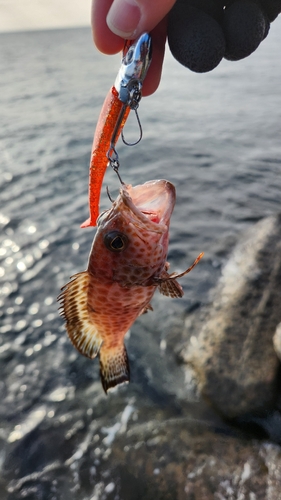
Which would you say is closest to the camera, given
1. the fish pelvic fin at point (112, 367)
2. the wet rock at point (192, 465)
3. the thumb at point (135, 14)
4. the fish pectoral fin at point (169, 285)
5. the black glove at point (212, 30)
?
the thumb at point (135, 14)

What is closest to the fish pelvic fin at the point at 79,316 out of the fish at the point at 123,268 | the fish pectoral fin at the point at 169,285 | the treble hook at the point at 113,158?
the fish at the point at 123,268

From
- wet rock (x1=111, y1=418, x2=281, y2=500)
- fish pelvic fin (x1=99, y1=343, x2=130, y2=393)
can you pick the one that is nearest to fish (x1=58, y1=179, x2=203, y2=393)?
fish pelvic fin (x1=99, y1=343, x2=130, y2=393)

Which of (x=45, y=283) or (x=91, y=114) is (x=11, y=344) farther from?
(x=91, y=114)

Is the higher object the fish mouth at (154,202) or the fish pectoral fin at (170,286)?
the fish mouth at (154,202)

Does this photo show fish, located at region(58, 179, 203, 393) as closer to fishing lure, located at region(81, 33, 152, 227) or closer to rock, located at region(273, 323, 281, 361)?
fishing lure, located at region(81, 33, 152, 227)

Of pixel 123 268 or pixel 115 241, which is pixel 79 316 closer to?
pixel 123 268

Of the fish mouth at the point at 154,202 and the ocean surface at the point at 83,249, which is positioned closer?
the fish mouth at the point at 154,202

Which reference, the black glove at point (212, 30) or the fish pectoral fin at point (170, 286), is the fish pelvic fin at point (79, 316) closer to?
the fish pectoral fin at point (170, 286)
